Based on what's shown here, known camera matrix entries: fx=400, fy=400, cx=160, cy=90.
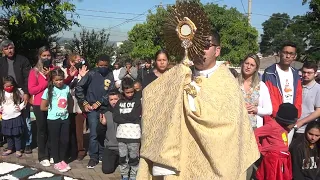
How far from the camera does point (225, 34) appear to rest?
3403 cm

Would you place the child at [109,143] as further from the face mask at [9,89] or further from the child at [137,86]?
the face mask at [9,89]

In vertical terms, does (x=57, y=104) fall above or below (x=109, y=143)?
above

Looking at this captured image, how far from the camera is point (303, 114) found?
516 centimetres

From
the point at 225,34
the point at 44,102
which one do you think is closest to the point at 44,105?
the point at 44,102

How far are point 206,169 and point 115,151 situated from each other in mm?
3690

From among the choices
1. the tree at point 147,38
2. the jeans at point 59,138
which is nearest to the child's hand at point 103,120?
the jeans at point 59,138

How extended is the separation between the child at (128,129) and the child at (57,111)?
0.97 metres

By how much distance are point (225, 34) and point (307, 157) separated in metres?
30.3

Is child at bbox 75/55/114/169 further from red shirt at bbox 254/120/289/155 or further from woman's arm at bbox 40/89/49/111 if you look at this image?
red shirt at bbox 254/120/289/155

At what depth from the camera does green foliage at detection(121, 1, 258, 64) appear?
31473 millimetres

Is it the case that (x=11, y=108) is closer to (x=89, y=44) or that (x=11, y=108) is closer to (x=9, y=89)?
(x=9, y=89)

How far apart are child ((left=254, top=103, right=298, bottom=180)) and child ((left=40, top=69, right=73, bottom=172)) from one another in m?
2.99

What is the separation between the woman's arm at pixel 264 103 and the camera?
447 cm

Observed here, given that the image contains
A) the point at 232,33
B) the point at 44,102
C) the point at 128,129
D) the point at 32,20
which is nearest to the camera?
the point at 128,129
